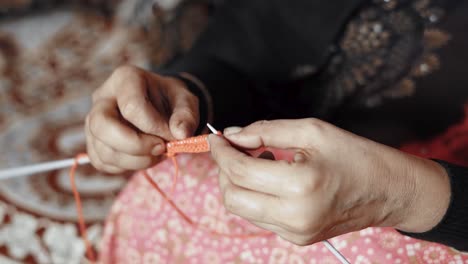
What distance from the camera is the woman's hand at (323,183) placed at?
0.42 metres

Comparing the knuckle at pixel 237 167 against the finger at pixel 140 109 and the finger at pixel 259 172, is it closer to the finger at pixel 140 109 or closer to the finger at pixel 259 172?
the finger at pixel 259 172

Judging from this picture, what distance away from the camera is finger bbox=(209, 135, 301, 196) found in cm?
41

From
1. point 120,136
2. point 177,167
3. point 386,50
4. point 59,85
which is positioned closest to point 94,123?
point 120,136

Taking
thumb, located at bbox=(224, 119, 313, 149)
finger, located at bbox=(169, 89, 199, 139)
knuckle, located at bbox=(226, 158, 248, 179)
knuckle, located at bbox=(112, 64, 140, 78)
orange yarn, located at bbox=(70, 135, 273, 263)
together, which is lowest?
orange yarn, located at bbox=(70, 135, 273, 263)

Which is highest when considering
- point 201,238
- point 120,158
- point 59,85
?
point 120,158

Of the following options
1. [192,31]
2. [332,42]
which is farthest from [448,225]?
[192,31]

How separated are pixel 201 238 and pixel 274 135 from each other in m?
0.28

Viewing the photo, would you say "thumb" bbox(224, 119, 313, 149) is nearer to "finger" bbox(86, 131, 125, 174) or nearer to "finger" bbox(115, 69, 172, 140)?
"finger" bbox(115, 69, 172, 140)

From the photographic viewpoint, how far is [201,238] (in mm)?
666

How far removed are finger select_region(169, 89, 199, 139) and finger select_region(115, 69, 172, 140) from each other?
0.9 inches

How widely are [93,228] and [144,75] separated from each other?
1.80 ft

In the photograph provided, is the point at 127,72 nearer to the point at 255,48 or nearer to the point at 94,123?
the point at 94,123

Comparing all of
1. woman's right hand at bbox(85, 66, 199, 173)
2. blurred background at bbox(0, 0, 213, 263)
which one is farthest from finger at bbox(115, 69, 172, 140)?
blurred background at bbox(0, 0, 213, 263)

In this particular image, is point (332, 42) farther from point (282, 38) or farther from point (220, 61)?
point (220, 61)
